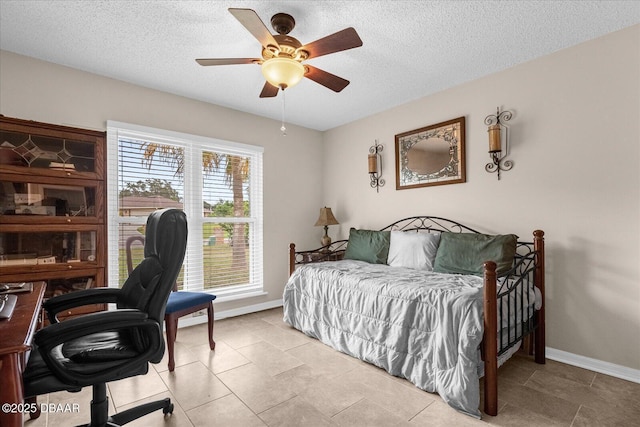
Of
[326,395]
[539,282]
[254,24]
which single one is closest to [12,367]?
[326,395]

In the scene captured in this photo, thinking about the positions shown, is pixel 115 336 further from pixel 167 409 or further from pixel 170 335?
pixel 170 335

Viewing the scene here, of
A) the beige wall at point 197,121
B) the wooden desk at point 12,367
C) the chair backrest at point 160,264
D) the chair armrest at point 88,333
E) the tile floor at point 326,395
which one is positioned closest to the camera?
the wooden desk at point 12,367

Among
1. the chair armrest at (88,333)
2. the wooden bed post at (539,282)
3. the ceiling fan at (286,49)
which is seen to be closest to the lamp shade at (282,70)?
the ceiling fan at (286,49)

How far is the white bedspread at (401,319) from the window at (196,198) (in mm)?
959

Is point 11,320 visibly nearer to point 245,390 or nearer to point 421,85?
point 245,390

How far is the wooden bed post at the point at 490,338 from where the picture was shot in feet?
5.78

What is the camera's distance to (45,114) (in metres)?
2.59

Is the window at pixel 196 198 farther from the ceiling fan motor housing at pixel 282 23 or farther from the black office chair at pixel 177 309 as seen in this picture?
the ceiling fan motor housing at pixel 282 23

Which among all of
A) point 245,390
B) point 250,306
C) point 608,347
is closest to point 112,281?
point 250,306

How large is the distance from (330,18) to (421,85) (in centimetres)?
142

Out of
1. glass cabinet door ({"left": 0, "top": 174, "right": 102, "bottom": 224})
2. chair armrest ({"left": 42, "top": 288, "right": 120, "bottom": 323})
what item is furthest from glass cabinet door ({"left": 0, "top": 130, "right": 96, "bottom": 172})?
chair armrest ({"left": 42, "top": 288, "right": 120, "bottom": 323})

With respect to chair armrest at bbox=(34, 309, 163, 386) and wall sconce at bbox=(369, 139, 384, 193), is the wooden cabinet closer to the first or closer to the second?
chair armrest at bbox=(34, 309, 163, 386)

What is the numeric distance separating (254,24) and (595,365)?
10.7ft

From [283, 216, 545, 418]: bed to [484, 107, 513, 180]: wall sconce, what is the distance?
2.12ft
